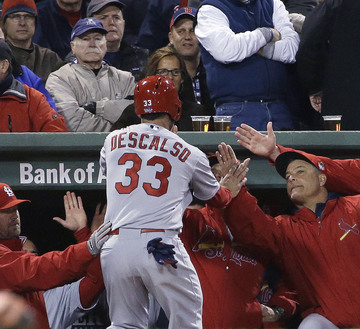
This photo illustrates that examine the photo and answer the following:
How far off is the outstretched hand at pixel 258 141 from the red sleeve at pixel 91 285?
1.13 metres

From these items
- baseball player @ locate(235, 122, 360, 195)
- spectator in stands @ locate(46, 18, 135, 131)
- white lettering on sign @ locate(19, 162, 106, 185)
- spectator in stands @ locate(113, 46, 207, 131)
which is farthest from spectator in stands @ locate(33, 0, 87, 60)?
baseball player @ locate(235, 122, 360, 195)

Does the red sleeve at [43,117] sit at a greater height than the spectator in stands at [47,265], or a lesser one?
greater

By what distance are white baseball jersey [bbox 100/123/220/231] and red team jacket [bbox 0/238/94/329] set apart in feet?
Answer: 1.02

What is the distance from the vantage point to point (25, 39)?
6305 millimetres

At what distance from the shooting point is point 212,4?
576 centimetres

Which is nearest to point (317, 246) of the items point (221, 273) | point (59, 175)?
point (221, 273)

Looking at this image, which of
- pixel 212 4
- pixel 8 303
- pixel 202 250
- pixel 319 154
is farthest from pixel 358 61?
pixel 8 303

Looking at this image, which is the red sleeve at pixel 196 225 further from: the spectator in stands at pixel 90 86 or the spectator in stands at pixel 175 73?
the spectator in stands at pixel 90 86

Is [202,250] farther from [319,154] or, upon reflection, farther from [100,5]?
[100,5]

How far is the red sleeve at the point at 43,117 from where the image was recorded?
5363 mm

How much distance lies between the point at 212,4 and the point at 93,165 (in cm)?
149

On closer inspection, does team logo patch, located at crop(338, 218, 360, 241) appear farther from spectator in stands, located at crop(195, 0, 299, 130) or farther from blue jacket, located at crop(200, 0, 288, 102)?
blue jacket, located at crop(200, 0, 288, 102)

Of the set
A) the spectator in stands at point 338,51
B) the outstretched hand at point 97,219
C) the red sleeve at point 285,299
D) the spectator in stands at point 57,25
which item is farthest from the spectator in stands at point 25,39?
the red sleeve at point 285,299

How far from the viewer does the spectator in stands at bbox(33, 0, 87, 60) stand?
276 inches
